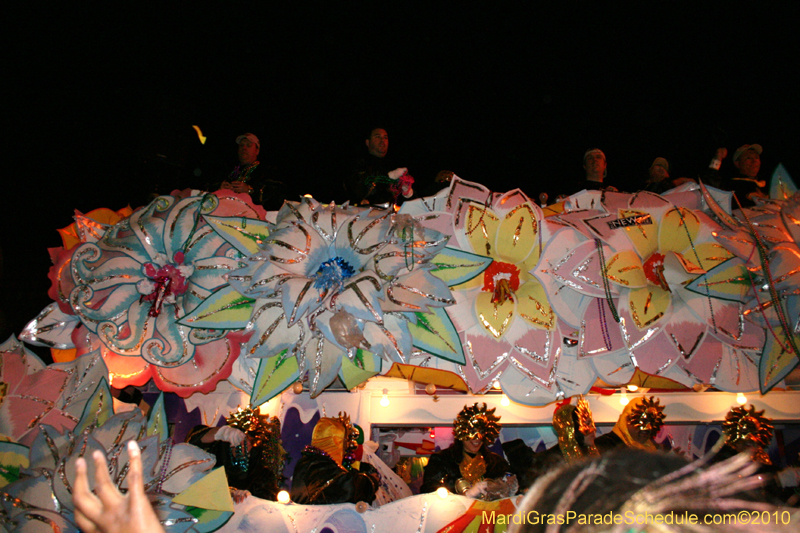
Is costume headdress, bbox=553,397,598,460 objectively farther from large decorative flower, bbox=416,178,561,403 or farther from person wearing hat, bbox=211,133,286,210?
person wearing hat, bbox=211,133,286,210

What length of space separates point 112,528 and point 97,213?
46.9 inches

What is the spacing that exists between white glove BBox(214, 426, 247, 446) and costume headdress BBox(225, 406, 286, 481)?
78 mm

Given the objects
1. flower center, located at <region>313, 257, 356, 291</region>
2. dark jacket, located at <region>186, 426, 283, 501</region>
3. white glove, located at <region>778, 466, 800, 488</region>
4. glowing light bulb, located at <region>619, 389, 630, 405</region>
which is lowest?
white glove, located at <region>778, 466, 800, 488</region>

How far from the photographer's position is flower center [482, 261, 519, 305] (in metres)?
1.29

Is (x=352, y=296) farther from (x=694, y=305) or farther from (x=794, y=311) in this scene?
(x=794, y=311)

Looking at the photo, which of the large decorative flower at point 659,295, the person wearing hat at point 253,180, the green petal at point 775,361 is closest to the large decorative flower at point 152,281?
the person wearing hat at point 253,180

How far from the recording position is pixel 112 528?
0.48 meters

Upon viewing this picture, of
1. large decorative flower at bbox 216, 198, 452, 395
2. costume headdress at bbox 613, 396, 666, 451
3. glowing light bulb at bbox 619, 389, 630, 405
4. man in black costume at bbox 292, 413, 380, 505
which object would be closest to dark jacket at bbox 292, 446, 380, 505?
man in black costume at bbox 292, 413, 380, 505

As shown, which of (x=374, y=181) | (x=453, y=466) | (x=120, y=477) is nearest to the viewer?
(x=120, y=477)

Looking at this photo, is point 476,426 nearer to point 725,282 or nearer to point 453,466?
point 453,466

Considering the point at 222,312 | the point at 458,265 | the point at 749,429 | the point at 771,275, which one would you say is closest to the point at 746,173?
the point at 749,429

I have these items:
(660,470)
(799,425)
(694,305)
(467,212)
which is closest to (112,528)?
(660,470)

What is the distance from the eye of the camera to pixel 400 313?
1.18 meters

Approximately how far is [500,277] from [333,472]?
104 centimetres
